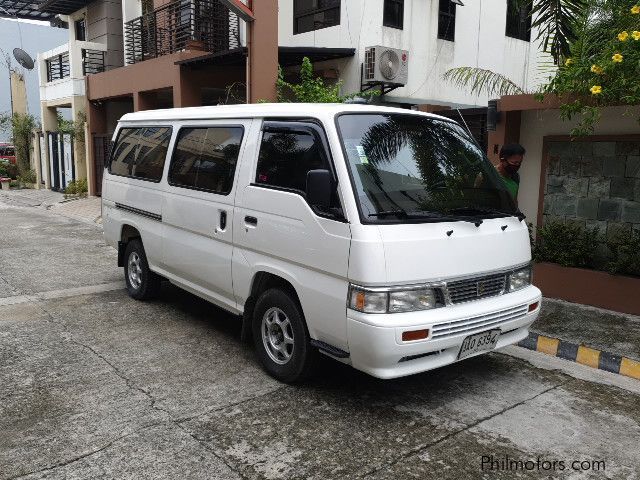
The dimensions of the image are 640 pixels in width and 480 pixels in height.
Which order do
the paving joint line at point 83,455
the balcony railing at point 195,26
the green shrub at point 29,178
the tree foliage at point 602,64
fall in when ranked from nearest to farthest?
the paving joint line at point 83,455
the tree foliage at point 602,64
the balcony railing at point 195,26
the green shrub at point 29,178

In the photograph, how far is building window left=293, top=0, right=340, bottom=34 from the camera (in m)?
12.3

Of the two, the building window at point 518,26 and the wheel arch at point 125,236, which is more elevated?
the building window at point 518,26

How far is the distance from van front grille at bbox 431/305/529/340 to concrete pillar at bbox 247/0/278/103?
6.47m

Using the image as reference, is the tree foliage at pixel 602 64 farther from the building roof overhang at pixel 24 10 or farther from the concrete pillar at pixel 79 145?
the building roof overhang at pixel 24 10

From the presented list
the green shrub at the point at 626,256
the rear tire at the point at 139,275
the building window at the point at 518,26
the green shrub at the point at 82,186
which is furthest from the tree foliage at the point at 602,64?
the green shrub at the point at 82,186

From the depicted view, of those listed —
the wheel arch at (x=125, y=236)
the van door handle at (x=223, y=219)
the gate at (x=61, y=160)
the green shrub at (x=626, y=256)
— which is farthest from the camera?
the gate at (x=61, y=160)

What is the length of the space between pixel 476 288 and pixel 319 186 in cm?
130

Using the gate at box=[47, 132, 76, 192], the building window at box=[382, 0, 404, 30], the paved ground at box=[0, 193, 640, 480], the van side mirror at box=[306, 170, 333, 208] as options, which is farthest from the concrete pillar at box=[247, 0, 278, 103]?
the gate at box=[47, 132, 76, 192]

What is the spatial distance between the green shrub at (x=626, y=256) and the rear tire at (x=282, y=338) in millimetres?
3839

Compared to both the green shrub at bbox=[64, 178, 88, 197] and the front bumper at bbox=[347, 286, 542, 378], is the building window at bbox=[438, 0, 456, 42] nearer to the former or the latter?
the front bumper at bbox=[347, 286, 542, 378]

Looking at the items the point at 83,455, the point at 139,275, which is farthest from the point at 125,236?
the point at 83,455

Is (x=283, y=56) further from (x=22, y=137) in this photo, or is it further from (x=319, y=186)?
(x=22, y=137)

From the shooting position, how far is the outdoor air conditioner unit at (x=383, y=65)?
37.1 ft

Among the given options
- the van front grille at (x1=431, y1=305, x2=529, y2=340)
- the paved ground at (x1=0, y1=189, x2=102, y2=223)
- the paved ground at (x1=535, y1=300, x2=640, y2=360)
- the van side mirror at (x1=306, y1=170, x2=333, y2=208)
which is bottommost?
the paved ground at (x1=0, y1=189, x2=102, y2=223)
